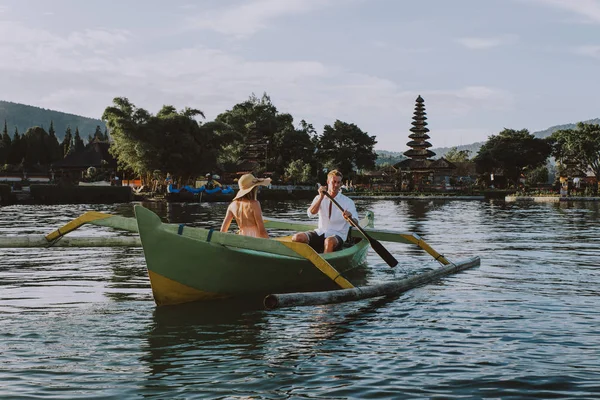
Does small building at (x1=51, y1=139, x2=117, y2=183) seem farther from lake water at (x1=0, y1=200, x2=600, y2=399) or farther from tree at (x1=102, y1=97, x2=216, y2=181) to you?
lake water at (x1=0, y1=200, x2=600, y2=399)

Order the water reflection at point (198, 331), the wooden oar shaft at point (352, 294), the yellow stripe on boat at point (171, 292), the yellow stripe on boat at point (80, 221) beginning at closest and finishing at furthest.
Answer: the water reflection at point (198, 331)
the wooden oar shaft at point (352, 294)
the yellow stripe on boat at point (171, 292)
the yellow stripe on boat at point (80, 221)

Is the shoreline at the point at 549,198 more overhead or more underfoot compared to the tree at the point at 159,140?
more underfoot

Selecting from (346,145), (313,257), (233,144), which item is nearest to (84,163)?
(233,144)

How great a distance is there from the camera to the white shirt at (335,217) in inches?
440

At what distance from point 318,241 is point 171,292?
10.6ft

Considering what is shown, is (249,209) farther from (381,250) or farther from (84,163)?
(84,163)

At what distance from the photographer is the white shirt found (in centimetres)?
1119

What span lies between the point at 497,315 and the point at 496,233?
1457cm

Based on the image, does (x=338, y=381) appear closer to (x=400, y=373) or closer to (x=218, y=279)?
(x=400, y=373)

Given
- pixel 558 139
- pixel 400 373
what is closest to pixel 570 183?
pixel 558 139

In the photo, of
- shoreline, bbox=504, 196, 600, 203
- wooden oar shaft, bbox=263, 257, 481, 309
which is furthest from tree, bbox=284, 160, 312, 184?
wooden oar shaft, bbox=263, 257, 481, 309

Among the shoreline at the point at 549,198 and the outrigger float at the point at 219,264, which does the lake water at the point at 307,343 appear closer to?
the outrigger float at the point at 219,264

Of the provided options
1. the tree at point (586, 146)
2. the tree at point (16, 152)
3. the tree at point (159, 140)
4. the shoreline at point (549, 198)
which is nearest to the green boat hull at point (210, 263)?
the shoreline at point (549, 198)

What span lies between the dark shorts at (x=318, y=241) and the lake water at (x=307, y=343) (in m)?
1.35
